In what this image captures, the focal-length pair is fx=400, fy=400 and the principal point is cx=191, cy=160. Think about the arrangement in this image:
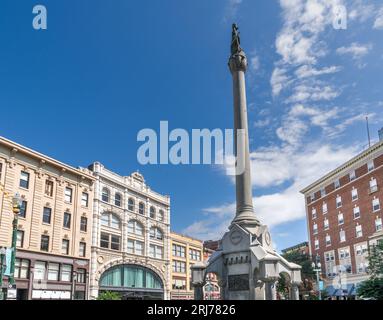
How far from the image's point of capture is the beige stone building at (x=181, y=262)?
62031mm

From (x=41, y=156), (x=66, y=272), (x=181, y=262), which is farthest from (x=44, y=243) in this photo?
(x=181, y=262)

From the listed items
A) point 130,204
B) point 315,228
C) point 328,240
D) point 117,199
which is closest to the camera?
point 117,199

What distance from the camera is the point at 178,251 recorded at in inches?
2534

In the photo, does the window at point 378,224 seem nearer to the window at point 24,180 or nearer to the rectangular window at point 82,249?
the rectangular window at point 82,249

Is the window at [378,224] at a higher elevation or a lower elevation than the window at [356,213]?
lower

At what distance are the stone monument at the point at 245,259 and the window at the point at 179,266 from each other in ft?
143

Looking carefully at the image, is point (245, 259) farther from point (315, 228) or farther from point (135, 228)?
point (315, 228)

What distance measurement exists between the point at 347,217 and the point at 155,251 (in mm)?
26572

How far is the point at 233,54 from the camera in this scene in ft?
77.4

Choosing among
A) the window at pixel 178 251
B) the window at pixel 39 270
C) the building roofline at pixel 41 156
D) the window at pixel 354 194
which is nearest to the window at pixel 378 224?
the window at pixel 354 194

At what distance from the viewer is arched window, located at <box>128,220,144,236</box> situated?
53719 mm

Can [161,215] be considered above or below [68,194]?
above

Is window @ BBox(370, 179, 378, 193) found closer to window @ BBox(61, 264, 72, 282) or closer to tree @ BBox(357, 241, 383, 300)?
tree @ BBox(357, 241, 383, 300)
